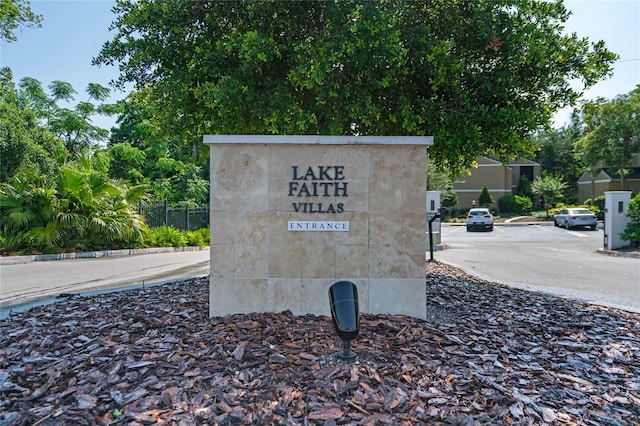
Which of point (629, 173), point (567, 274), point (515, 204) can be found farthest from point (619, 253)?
point (629, 173)

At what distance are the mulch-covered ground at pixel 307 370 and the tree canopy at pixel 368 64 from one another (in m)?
2.57

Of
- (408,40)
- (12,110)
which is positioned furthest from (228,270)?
(12,110)

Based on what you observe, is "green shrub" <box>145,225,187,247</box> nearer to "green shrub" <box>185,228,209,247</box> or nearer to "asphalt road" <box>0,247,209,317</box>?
"green shrub" <box>185,228,209,247</box>

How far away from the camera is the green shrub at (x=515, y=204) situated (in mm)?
42344

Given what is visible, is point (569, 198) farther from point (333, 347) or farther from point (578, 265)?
point (333, 347)

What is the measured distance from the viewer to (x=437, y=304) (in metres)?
5.66

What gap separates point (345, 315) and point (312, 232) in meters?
1.42

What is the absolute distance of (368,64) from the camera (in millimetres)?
5277

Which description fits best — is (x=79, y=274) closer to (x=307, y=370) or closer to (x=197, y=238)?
Answer: (x=307, y=370)

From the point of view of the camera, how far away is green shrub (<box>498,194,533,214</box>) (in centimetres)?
4234

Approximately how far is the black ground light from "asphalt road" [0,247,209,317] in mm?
4474

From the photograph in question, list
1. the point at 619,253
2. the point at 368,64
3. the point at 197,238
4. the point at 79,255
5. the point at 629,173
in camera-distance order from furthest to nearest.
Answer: the point at 629,173, the point at 197,238, the point at 619,253, the point at 79,255, the point at 368,64

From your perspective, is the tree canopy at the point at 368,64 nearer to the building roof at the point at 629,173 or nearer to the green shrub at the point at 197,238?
the green shrub at the point at 197,238

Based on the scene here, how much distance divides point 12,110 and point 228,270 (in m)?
15.3
